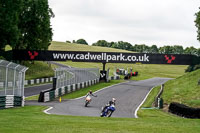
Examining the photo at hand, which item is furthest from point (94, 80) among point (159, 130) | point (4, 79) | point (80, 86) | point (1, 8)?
point (159, 130)

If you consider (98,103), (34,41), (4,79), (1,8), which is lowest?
(98,103)

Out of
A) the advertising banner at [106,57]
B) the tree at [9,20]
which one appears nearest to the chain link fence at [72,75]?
the advertising banner at [106,57]

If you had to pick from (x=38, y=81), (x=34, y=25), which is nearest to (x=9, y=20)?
(x=38, y=81)

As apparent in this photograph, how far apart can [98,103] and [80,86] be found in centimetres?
1319

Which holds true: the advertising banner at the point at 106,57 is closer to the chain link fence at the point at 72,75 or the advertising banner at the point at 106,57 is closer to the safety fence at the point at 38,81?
the chain link fence at the point at 72,75

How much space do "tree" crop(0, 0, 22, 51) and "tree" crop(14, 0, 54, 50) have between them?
7.71 m

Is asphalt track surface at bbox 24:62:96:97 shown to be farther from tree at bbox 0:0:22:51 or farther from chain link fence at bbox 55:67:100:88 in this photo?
tree at bbox 0:0:22:51

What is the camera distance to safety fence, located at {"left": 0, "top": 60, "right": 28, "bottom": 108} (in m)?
20.5

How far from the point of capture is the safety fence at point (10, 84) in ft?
67.3

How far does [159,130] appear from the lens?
40.3ft

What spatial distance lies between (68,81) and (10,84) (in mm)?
15285

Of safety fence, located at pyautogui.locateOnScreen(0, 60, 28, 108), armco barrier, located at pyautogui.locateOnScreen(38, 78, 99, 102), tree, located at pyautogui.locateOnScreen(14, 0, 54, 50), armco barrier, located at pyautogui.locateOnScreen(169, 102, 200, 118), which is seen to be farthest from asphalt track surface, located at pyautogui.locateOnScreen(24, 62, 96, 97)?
armco barrier, located at pyautogui.locateOnScreen(169, 102, 200, 118)

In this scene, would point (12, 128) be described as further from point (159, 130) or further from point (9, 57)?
point (9, 57)

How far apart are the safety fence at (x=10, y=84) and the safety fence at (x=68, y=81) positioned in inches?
185
